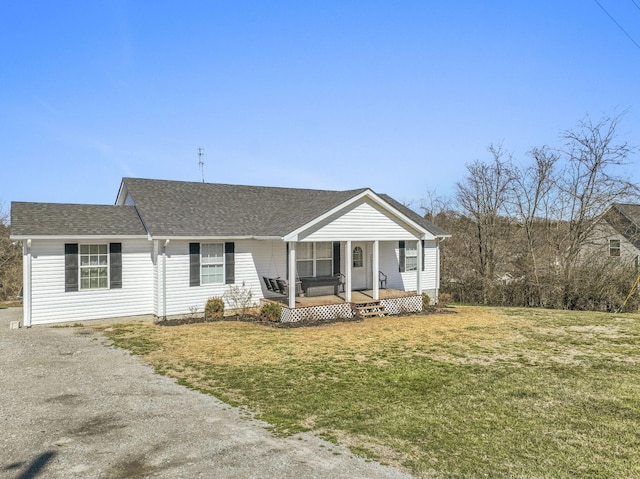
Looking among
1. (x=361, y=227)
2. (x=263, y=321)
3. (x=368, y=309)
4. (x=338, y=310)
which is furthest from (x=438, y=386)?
(x=361, y=227)

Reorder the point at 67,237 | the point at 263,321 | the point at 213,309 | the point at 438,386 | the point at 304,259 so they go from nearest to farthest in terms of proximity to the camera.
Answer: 1. the point at 438,386
2. the point at 67,237
3. the point at 263,321
4. the point at 213,309
5. the point at 304,259

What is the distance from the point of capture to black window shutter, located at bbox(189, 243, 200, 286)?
51.0 ft

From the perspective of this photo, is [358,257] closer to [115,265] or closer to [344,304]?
[344,304]

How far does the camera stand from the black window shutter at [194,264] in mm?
15547

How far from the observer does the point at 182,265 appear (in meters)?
15.4

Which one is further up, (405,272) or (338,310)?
(405,272)

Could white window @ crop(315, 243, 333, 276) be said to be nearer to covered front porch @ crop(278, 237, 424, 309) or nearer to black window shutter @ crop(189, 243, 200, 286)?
covered front porch @ crop(278, 237, 424, 309)

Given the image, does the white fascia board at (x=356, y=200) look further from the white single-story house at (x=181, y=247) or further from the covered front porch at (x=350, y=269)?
the covered front porch at (x=350, y=269)

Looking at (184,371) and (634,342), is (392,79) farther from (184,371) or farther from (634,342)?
(184,371)

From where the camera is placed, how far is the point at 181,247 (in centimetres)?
1536

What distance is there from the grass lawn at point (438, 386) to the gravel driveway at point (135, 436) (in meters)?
0.47

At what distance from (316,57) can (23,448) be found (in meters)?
15.2

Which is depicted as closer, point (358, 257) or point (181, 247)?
point (181, 247)

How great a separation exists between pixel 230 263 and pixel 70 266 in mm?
5178
